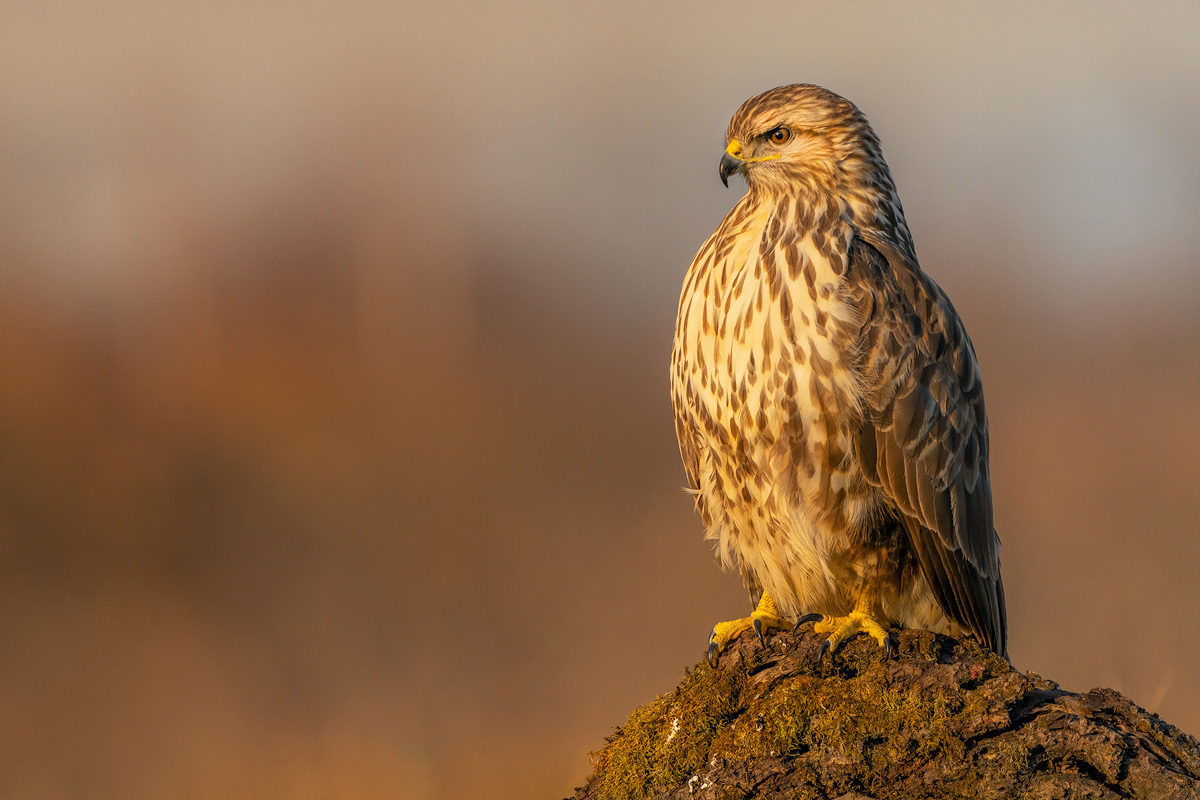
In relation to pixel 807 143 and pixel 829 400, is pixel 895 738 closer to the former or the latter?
pixel 829 400

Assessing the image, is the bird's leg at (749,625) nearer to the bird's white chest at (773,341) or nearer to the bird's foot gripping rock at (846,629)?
the bird's foot gripping rock at (846,629)

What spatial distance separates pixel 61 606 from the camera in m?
9.58

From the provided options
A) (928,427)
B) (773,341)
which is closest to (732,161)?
(773,341)

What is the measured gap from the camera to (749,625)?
3.58 meters

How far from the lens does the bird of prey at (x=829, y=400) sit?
341 cm

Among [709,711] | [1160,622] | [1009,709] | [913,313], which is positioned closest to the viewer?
[1009,709]

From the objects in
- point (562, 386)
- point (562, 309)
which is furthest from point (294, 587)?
point (562, 309)

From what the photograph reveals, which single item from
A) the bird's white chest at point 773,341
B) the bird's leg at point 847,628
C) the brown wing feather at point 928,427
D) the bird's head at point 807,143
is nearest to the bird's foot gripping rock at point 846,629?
the bird's leg at point 847,628

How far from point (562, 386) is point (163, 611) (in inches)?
234

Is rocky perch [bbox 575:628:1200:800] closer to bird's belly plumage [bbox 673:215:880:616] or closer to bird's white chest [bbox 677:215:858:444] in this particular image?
bird's belly plumage [bbox 673:215:880:616]

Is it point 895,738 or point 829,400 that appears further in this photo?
point 829,400

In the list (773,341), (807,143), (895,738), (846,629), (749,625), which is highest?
(807,143)

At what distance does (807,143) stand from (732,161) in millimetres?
300

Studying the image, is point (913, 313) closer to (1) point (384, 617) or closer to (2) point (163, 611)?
(1) point (384, 617)
